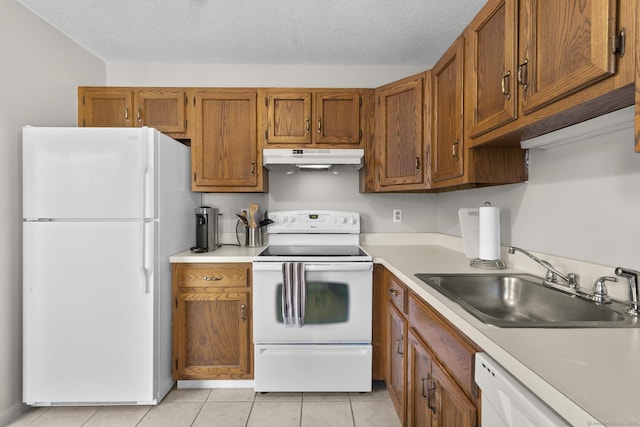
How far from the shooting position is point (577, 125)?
3.65 feet

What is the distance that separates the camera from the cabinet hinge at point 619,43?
742 mm

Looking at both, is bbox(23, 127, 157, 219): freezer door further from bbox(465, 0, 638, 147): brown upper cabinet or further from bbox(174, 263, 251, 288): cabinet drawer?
bbox(465, 0, 638, 147): brown upper cabinet

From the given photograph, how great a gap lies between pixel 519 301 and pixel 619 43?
1026 millimetres

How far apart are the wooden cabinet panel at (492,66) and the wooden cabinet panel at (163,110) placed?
1.98 meters

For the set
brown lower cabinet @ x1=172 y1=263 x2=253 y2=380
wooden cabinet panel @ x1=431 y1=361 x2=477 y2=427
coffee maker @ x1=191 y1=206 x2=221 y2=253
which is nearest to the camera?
wooden cabinet panel @ x1=431 y1=361 x2=477 y2=427

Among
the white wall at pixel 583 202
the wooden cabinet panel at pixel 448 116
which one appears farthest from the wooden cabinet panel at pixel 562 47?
the wooden cabinet panel at pixel 448 116

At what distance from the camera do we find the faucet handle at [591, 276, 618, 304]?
41.7 inches

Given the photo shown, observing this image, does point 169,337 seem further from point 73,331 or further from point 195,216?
point 195,216

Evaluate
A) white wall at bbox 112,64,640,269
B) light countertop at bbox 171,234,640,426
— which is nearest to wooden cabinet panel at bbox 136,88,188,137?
white wall at bbox 112,64,640,269

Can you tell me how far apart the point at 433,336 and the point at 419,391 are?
369 mm

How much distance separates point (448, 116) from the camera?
1805 mm

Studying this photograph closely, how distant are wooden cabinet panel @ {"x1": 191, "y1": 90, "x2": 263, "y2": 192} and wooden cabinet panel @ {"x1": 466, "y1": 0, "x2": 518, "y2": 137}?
1.52 meters

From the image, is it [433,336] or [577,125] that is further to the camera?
[433,336]

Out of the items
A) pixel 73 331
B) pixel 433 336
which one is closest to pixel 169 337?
pixel 73 331
